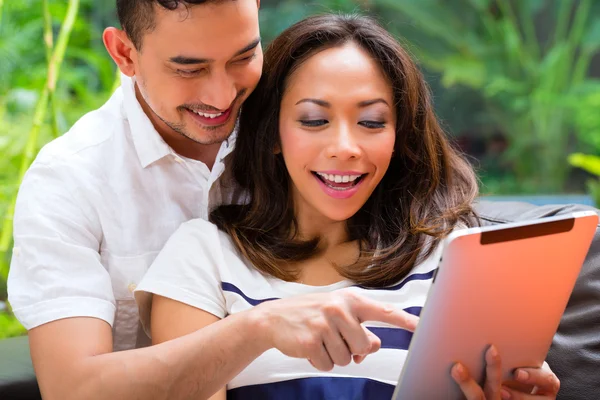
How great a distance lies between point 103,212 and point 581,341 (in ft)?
3.31

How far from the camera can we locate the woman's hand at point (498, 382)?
48.6 inches

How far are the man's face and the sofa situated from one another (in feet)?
1.92

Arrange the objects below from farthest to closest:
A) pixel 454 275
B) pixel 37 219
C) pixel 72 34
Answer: pixel 72 34 < pixel 37 219 < pixel 454 275

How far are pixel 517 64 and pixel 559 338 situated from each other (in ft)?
10.8

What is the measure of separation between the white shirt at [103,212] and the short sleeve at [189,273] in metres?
0.09

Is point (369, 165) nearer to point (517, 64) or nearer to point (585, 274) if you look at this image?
point (585, 274)

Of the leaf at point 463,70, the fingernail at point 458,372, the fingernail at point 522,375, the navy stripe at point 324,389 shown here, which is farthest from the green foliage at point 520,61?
the fingernail at point 458,372

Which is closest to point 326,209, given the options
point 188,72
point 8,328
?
point 188,72

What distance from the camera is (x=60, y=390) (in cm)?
145

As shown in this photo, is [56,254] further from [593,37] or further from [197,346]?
[593,37]

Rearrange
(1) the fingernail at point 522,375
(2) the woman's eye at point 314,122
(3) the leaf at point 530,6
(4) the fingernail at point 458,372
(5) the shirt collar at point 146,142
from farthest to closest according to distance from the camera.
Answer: (3) the leaf at point 530,6, (5) the shirt collar at point 146,142, (2) the woman's eye at point 314,122, (1) the fingernail at point 522,375, (4) the fingernail at point 458,372

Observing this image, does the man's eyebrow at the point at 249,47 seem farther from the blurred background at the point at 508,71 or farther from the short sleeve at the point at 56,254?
the blurred background at the point at 508,71

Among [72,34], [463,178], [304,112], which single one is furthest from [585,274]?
[72,34]

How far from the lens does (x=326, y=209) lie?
163 centimetres
